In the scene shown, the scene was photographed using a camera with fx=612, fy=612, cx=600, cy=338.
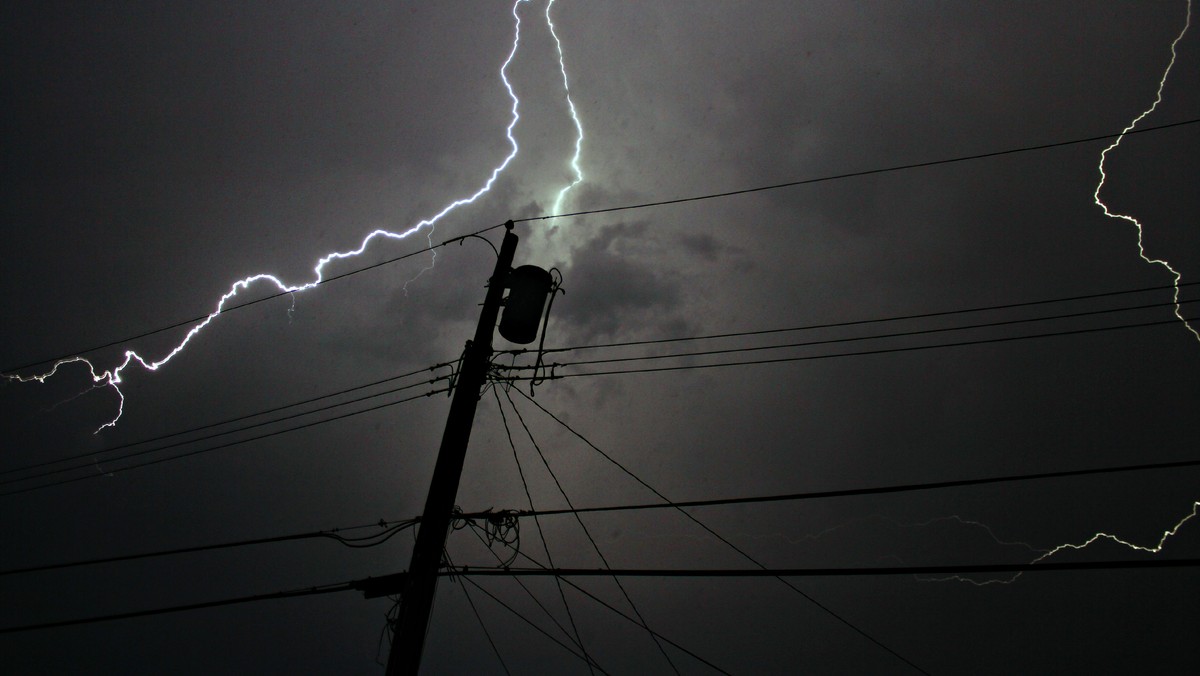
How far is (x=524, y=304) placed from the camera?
7.26m

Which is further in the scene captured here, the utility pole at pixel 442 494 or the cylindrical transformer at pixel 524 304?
the cylindrical transformer at pixel 524 304

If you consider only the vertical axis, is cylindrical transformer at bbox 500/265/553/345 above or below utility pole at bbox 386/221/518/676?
above

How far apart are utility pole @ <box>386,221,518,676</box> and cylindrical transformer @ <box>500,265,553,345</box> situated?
130 mm

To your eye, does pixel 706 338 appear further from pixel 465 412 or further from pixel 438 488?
pixel 438 488

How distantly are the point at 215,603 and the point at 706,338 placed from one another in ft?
20.3

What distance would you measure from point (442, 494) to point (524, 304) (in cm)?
238

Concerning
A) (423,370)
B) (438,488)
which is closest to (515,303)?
(423,370)

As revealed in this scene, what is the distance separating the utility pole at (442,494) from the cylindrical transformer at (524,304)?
130 millimetres

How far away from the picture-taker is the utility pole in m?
5.44

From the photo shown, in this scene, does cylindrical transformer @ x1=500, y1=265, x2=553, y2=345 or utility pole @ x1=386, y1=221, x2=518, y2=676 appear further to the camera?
cylindrical transformer @ x1=500, y1=265, x2=553, y2=345

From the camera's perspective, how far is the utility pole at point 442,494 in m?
5.44

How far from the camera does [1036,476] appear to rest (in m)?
4.84

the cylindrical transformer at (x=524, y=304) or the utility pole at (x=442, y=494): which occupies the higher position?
the cylindrical transformer at (x=524, y=304)

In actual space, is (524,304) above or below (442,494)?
above
